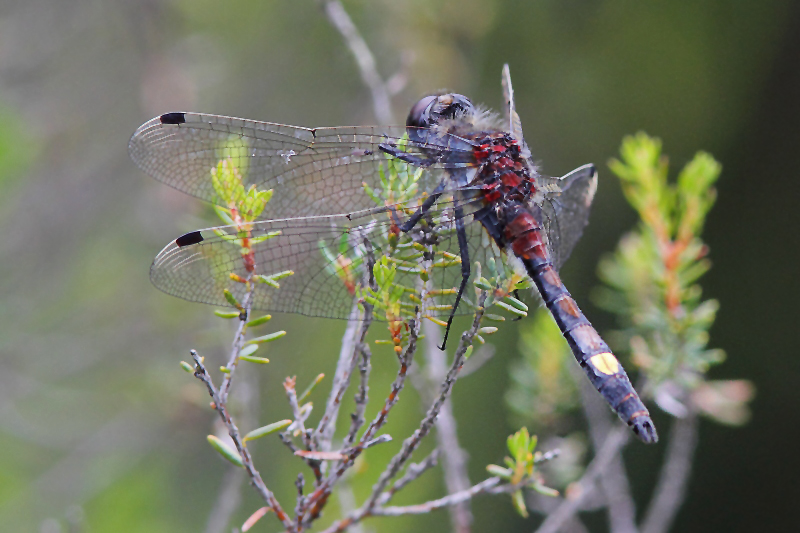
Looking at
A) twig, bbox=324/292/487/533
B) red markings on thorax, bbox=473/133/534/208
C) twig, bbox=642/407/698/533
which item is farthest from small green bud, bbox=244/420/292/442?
twig, bbox=642/407/698/533

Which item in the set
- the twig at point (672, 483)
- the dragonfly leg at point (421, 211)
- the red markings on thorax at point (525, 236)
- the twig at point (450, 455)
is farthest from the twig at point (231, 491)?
the twig at point (672, 483)

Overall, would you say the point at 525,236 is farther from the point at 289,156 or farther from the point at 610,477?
the point at 610,477

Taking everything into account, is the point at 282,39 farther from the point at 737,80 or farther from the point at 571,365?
the point at 571,365

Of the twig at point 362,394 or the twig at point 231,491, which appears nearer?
the twig at point 362,394

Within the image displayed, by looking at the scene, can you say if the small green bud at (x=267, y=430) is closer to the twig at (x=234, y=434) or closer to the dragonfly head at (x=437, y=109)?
the twig at (x=234, y=434)

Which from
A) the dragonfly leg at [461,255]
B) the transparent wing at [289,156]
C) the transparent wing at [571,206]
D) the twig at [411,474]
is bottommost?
the twig at [411,474]

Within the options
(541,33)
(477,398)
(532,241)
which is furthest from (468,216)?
(541,33)

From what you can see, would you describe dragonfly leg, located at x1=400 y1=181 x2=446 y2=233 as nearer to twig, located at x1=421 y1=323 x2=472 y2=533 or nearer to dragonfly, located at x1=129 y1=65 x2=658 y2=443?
dragonfly, located at x1=129 y1=65 x2=658 y2=443
